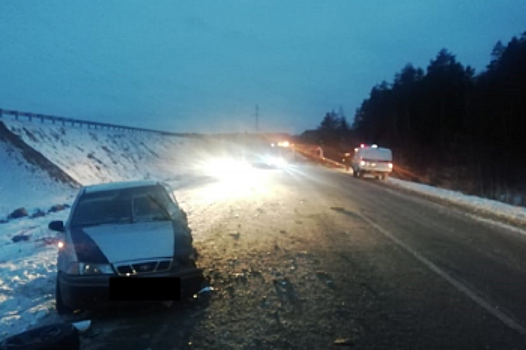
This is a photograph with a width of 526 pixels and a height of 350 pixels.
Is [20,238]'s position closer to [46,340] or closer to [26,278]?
[26,278]

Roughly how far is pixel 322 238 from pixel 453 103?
6194 centimetres

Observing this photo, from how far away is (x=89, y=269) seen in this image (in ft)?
21.5

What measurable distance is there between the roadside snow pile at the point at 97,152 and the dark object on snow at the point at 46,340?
29.7 metres

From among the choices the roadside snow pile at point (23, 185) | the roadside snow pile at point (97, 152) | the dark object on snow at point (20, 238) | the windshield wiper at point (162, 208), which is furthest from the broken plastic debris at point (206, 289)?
the roadside snow pile at point (97, 152)

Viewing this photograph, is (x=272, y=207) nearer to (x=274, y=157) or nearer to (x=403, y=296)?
(x=403, y=296)

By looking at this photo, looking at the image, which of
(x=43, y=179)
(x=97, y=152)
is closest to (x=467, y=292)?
(x=43, y=179)

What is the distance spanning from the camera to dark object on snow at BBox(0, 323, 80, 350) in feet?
15.9

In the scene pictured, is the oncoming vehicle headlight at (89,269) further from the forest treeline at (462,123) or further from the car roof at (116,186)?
the forest treeline at (462,123)

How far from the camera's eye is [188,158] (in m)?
75.1

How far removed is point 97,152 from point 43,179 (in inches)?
609

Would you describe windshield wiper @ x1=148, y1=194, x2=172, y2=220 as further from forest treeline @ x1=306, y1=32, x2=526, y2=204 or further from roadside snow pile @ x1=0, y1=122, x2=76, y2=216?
forest treeline @ x1=306, y1=32, x2=526, y2=204

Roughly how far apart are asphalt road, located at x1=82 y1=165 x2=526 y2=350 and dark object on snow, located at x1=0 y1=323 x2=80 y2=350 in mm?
381

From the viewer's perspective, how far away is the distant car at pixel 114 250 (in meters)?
6.50

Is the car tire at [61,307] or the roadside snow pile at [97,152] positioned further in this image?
the roadside snow pile at [97,152]
